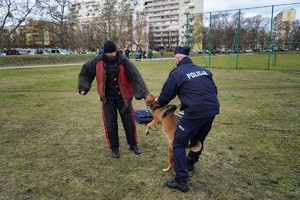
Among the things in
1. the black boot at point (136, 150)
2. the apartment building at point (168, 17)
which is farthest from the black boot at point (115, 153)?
the apartment building at point (168, 17)

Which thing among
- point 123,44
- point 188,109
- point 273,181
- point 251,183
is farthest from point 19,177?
point 123,44

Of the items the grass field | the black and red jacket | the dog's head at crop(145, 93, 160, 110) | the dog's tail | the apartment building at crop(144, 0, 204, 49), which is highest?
the apartment building at crop(144, 0, 204, 49)

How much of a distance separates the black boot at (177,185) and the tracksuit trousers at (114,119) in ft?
4.44

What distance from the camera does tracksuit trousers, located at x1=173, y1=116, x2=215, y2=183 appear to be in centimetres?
299

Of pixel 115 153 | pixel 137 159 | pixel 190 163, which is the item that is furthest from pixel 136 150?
pixel 190 163

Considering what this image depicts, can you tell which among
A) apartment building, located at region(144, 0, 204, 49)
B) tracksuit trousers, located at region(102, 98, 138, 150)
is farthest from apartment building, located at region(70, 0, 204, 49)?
tracksuit trousers, located at region(102, 98, 138, 150)

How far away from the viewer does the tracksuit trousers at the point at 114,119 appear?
13.9 feet

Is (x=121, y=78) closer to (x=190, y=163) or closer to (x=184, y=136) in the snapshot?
(x=184, y=136)

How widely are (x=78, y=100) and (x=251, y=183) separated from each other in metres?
6.85

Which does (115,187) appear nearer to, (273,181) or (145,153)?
(145,153)

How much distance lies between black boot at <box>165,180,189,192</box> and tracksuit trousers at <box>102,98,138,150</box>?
1353mm

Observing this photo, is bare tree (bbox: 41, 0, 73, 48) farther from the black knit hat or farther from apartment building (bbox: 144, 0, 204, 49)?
apartment building (bbox: 144, 0, 204, 49)

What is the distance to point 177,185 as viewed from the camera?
3240mm

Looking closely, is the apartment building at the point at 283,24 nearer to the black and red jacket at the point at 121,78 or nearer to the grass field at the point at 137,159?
the grass field at the point at 137,159
